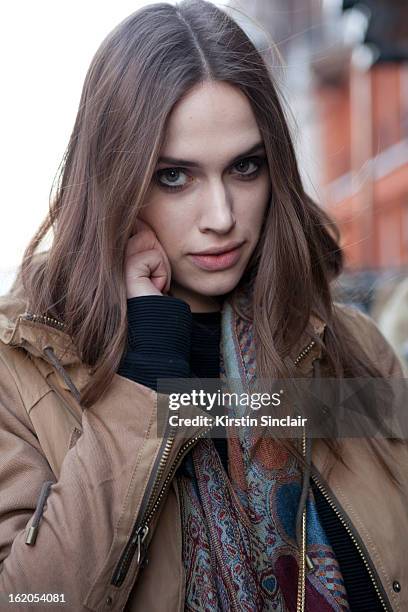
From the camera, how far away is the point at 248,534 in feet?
5.88

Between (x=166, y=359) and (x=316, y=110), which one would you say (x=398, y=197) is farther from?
(x=166, y=359)

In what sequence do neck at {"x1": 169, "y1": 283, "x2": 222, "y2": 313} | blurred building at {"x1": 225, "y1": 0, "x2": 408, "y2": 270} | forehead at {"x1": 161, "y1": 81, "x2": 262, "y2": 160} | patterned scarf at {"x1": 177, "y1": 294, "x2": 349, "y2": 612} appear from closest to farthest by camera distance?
1. patterned scarf at {"x1": 177, "y1": 294, "x2": 349, "y2": 612}
2. forehead at {"x1": 161, "y1": 81, "x2": 262, "y2": 160}
3. neck at {"x1": 169, "y1": 283, "x2": 222, "y2": 313}
4. blurred building at {"x1": 225, "y1": 0, "x2": 408, "y2": 270}

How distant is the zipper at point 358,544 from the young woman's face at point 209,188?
576 millimetres

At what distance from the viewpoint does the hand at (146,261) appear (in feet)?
6.24

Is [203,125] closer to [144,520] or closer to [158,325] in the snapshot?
[158,325]

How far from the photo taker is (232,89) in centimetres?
188

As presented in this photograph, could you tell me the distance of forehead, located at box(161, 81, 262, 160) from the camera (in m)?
1.81

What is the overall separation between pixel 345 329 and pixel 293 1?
17.7 ft

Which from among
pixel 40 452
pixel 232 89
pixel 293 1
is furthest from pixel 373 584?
pixel 293 1

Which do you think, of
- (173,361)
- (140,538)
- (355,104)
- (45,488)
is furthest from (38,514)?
(355,104)

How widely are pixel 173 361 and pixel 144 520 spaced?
362 millimetres

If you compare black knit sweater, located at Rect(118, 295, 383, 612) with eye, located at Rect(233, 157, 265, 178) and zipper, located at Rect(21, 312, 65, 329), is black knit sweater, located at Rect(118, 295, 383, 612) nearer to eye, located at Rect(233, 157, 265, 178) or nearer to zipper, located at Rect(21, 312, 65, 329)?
zipper, located at Rect(21, 312, 65, 329)

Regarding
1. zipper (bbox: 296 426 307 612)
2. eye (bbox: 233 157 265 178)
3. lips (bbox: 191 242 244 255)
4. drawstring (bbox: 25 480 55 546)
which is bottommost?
zipper (bbox: 296 426 307 612)

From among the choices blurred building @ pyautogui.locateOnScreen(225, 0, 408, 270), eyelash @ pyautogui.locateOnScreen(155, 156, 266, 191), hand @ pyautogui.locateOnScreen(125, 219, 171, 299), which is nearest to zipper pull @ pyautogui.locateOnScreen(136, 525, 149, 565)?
hand @ pyautogui.locateOnScreen(125, 219, 171, 299)
